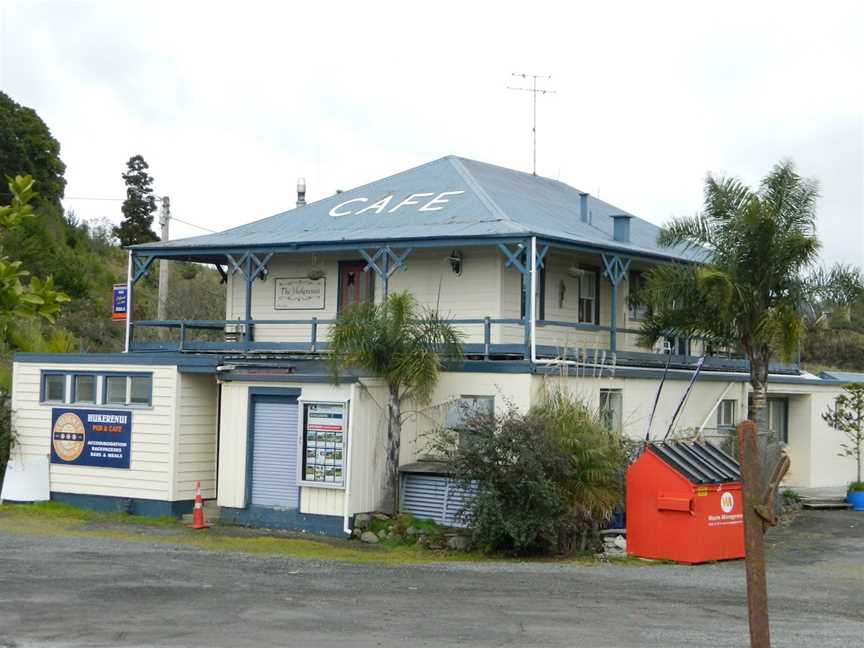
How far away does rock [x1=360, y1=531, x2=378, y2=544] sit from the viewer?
19.6 meters

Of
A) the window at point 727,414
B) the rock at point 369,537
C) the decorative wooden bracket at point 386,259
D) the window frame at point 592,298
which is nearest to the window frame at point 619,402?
the window frame at point 592,298

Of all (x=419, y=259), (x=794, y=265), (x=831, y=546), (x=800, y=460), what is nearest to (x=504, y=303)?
(x=419, y=259)

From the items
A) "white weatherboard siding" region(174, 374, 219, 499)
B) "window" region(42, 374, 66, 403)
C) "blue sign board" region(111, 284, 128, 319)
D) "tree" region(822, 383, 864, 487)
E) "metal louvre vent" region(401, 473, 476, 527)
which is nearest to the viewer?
"metal louvre vent" region(401, 473, 476, 527)

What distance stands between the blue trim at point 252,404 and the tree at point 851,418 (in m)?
12.4

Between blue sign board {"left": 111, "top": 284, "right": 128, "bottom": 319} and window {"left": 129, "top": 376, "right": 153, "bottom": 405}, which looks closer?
window {"left": 129, "top": 376, "right": 153, "bottom": 405}

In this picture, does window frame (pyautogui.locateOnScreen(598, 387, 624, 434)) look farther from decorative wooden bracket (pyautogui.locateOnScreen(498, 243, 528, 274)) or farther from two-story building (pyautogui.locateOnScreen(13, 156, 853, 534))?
decorative wooden bracket (pyautogui.locateOnScreen(498, 243, 528, 274))

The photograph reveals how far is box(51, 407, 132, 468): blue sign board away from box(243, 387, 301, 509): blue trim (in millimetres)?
2619

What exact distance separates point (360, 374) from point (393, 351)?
2.19ft

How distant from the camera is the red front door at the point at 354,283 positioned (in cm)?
2561

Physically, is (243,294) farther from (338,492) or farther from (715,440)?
(715,440)

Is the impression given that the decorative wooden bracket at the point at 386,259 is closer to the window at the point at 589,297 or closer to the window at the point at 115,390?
the window at the point at 589,297

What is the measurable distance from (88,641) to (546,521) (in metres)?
8.15

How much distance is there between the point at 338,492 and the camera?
20219mm

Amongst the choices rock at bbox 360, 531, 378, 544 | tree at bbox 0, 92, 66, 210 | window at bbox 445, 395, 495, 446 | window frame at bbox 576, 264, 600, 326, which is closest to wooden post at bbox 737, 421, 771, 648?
window at bbox 445, 395, 495, 446
